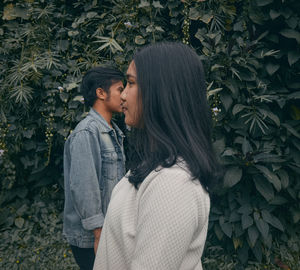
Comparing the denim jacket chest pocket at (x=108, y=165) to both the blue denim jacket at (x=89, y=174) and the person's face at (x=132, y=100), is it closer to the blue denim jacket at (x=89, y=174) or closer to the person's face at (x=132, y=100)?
the blue denim jacket at (x=89, y=174)

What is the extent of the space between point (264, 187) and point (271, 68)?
977mm

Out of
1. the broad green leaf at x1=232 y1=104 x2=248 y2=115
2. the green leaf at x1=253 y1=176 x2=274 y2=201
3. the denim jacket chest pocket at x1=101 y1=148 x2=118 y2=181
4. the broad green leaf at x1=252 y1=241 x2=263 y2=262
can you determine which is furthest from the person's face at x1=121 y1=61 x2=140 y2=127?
the broad green leaf at x1=252 y1=241 x2=263 y2=262

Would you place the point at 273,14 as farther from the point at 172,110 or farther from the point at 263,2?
the point at 172,110

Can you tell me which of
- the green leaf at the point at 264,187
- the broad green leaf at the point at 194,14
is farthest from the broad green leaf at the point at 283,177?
the broad green leaf at the point at 194,14

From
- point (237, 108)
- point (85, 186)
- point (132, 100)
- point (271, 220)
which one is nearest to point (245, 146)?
point (237, 108)

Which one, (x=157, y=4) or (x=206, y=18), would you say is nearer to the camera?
(x=206, y=18)

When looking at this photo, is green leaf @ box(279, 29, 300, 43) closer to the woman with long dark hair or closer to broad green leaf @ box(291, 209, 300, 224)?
broad green leaf @ box(291, 209, 300, 224)

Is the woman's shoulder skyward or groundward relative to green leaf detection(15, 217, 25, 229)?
skyward

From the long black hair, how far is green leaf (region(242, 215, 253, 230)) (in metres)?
1.79

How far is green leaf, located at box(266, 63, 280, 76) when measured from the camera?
105 inches

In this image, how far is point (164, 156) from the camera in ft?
2.99

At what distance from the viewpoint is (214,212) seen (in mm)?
2777

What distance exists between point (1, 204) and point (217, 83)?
263cm

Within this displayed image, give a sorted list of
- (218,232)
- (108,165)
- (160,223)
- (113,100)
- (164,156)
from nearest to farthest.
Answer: (160,223) → (164,156) → (108,165) → (113,100) → (218,232)
